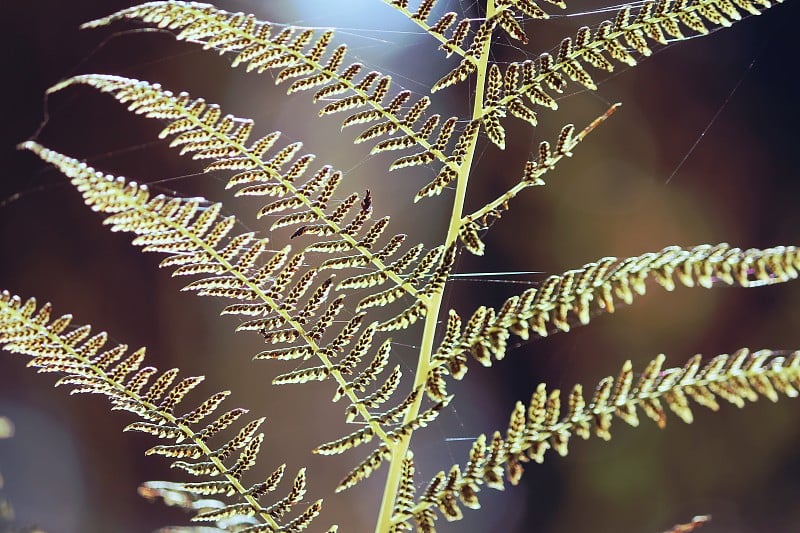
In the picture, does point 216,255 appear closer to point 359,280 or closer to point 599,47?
point 359,280

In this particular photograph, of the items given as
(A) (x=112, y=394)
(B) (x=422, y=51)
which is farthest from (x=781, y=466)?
(A) (x=112, y=394)

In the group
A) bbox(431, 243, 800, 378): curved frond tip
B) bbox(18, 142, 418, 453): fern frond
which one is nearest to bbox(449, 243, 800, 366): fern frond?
bbox(431, 243, 800, 378): curved frond tip

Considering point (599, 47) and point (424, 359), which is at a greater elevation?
point (599, 47)

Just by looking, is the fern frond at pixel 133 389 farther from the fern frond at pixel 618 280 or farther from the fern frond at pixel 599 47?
the fern frond at pixel 599 47

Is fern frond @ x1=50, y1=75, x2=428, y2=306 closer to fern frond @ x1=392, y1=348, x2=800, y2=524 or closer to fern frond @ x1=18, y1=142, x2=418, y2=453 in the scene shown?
fern frond @ x1=18, y1=142, x2=418, y2=453

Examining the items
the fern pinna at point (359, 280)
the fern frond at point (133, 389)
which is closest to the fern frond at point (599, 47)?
the fern pinna at point (359, 280)

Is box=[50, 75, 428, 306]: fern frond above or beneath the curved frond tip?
above

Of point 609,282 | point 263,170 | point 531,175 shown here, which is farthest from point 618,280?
point 263,170

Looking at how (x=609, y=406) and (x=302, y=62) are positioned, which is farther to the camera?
(x=302, y=62)
